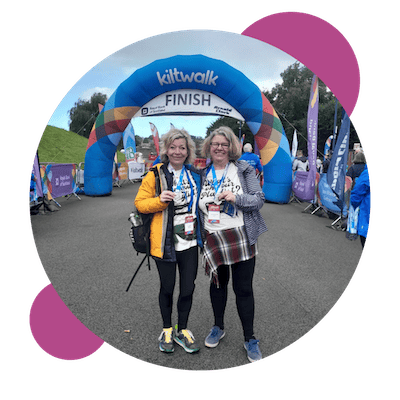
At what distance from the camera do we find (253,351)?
Result: 2242 mm

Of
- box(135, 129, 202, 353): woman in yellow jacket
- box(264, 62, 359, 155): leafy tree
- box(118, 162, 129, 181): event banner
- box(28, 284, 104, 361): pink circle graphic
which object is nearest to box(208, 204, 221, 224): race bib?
box(135, 129, 202, 353): woman in yellow jacket

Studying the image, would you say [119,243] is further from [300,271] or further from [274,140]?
[300,271]

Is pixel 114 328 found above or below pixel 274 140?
below

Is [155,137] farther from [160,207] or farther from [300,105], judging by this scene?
[300,105]

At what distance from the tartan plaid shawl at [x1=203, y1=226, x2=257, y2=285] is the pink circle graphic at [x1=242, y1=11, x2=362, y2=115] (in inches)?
52.1

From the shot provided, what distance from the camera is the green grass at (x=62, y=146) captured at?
84.5 inches

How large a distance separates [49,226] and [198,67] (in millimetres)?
1672

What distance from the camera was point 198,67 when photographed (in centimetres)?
189

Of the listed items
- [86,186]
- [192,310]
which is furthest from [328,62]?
[192,310]

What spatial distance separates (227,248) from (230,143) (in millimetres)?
738

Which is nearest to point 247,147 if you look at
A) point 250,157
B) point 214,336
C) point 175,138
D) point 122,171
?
point 250,157

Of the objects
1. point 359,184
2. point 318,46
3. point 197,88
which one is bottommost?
point 359,184

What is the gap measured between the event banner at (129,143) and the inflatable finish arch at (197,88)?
4cm

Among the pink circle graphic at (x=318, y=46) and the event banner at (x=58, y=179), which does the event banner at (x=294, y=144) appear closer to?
the pink circle graphic at (x=318, y=46)
